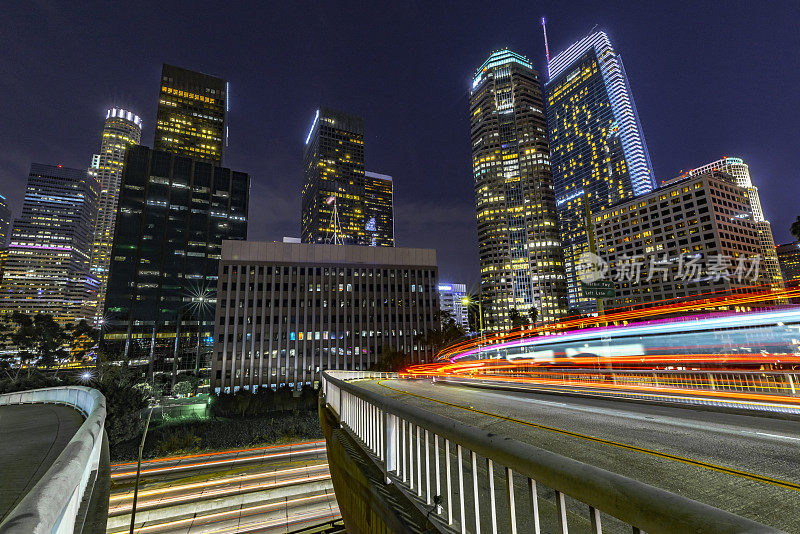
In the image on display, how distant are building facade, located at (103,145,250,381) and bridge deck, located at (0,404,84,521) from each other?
381 feet

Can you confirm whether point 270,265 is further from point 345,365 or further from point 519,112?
point 519,112

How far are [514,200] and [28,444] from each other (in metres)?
184

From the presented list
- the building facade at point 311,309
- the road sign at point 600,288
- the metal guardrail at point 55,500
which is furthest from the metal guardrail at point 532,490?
the building facade at point 311,309

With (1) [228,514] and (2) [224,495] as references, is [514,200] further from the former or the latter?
(1) [228,514]

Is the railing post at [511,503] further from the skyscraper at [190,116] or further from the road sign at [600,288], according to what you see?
the skyscraper at [190,116]

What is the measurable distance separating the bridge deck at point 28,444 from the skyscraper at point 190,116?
202m

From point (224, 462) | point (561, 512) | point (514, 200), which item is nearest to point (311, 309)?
point (224, 462)

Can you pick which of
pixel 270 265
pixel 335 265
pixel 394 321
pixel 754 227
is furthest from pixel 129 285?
pixel 754 227

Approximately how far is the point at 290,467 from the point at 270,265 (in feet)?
234

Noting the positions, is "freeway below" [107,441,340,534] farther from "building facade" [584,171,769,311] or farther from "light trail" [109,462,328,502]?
"building facade" [584,171,769,311]

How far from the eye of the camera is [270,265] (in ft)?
287

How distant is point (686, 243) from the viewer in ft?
392

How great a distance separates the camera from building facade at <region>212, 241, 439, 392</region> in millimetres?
81250

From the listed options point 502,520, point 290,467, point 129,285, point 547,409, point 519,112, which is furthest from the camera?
point 519,112
